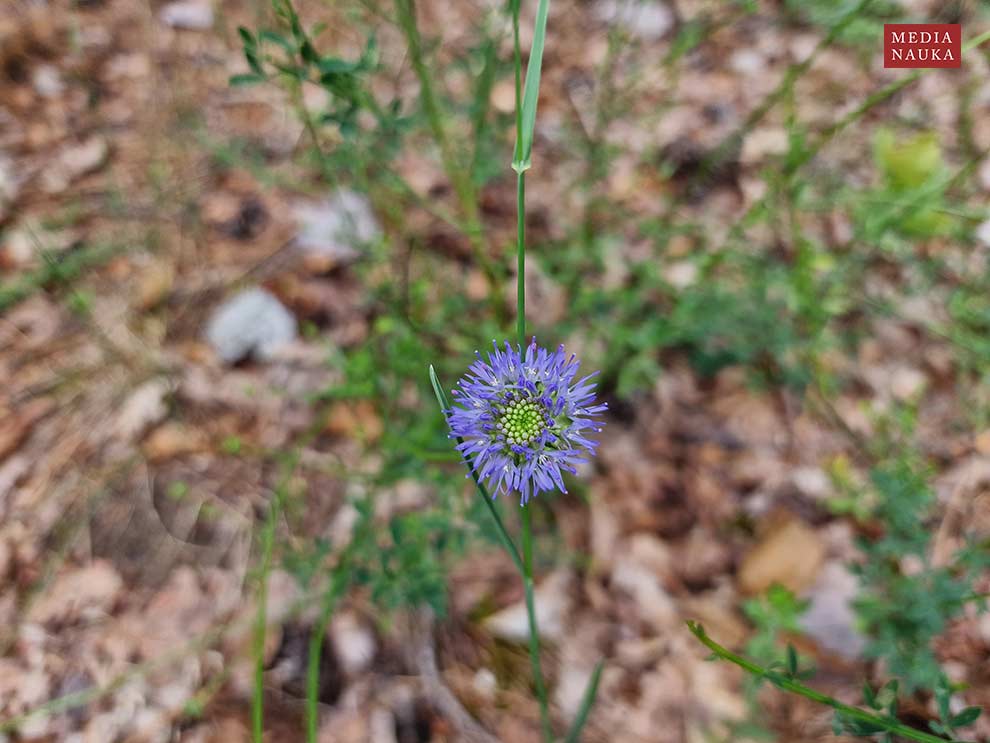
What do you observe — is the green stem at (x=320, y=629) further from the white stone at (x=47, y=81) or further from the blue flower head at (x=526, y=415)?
the white stone at (x=47, y=81)

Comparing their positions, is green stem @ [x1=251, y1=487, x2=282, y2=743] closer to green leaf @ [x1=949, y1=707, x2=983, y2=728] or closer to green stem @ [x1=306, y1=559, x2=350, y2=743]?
green stem @ [x1=306, y1=559, x2=350, y2=743]

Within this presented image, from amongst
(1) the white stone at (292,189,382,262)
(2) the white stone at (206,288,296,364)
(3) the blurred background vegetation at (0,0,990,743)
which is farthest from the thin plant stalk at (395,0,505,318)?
(2) the white stone at (206,288,296,364)

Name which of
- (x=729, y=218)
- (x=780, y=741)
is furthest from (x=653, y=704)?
(x=729, y=218)

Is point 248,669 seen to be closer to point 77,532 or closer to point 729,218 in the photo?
point 77,532

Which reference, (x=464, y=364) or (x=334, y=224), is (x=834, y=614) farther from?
(x=334, y=224)

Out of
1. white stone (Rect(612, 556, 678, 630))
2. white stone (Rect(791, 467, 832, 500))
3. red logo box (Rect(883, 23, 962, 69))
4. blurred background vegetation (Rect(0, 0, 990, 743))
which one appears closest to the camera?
blurred background vegetation (Rect(0, 0, 990, 743))

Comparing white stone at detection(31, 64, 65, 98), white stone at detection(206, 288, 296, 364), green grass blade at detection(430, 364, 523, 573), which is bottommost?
green grass blade at detection(430, 364, 523, 573)
